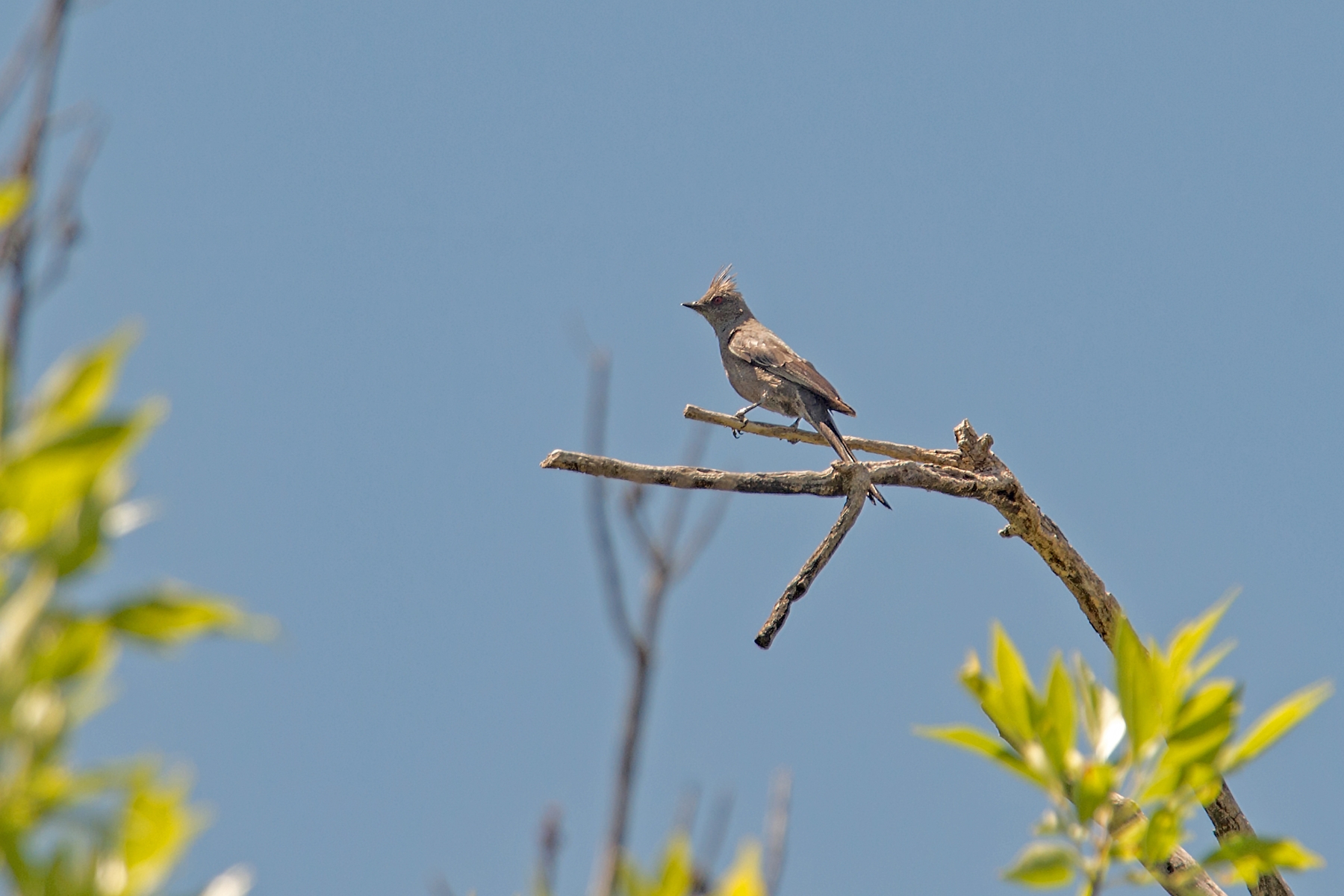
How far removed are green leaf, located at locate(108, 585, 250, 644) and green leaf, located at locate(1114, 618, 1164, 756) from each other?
1460 mm

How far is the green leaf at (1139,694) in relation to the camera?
205cm

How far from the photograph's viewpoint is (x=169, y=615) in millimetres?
1287

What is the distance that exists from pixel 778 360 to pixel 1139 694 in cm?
717

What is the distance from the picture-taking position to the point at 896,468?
579 cm

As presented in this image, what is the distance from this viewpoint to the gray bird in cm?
848

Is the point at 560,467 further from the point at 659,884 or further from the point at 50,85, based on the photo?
the point at 659,884

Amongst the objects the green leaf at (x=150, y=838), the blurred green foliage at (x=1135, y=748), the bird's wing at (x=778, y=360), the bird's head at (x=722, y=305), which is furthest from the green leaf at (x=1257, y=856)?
the bird's head at (x=722, y=305)

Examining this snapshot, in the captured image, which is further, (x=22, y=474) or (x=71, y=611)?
(x=71, y=611)

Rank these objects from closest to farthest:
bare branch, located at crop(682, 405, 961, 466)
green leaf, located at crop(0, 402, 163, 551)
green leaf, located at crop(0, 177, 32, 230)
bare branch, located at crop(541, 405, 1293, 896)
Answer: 1. green leaf, located at crop(0, 402, 163, 551)
2. green leaf, located at crop(0, 177, 32, 230)
3. bare branch, located at crop(541, 405, 1293, 896)
4. bare branch, located at crop(682, 405, 961, 466)

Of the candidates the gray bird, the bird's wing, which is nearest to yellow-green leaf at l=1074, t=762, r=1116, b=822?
the gray bird

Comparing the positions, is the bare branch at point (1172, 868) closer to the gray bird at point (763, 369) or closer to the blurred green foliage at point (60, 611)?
the blurred green foliage at point (60, 611)

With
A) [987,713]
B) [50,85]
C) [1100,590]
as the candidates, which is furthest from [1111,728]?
[1100,590]

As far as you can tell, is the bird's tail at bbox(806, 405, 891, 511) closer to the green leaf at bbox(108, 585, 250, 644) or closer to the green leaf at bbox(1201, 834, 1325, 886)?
the green leaf at bbox(1201, 834, 1325, 886)

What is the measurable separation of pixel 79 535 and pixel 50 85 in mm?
1627
